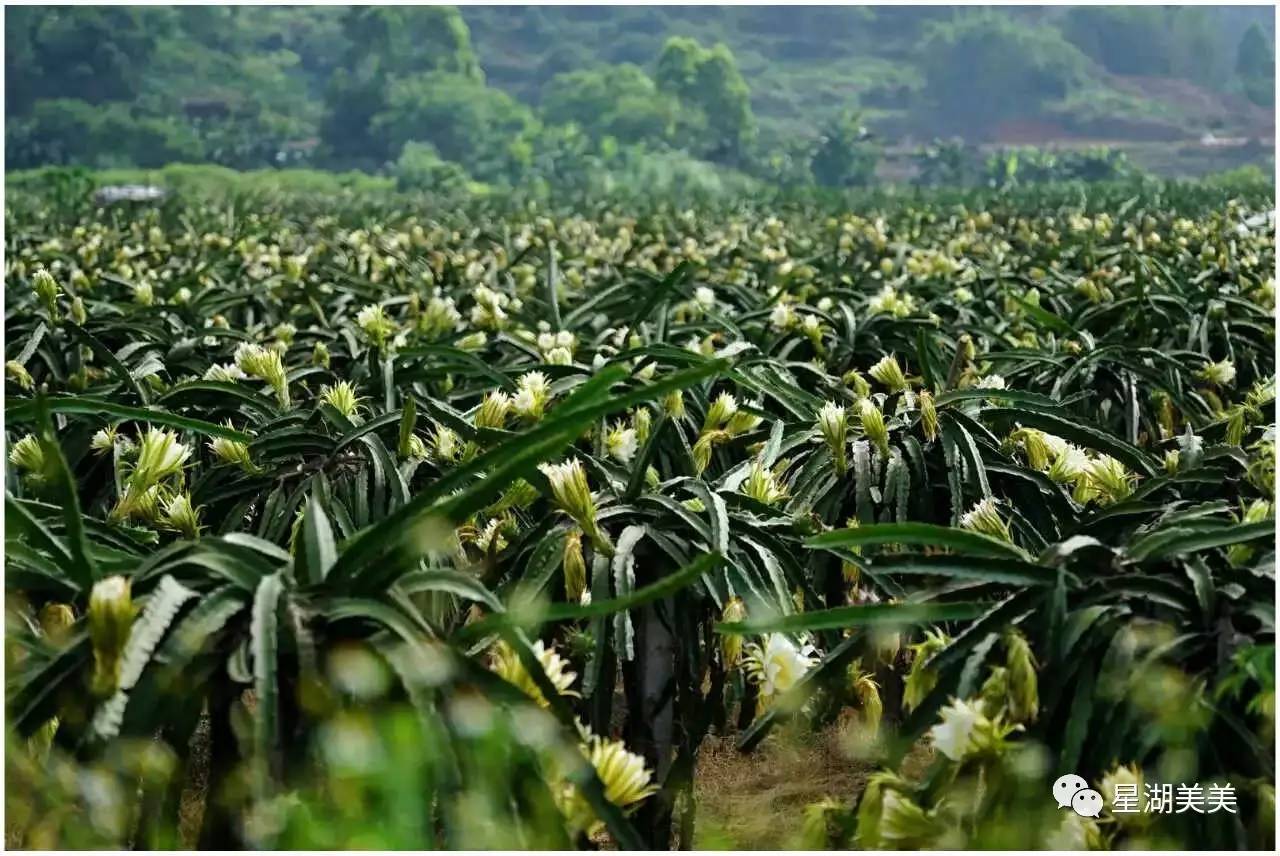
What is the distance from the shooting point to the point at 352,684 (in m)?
0.96

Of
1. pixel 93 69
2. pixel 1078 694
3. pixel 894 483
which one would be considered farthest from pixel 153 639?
pixel 93 69

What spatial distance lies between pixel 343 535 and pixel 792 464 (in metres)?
0.64

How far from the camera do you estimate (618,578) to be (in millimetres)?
1400

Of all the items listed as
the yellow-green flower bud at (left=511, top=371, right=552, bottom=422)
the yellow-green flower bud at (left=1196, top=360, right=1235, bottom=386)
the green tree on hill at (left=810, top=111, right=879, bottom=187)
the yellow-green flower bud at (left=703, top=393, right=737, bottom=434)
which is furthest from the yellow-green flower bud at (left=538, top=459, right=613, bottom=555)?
the green tree on hill at (left=810, top=111, right=879, bottom=187)

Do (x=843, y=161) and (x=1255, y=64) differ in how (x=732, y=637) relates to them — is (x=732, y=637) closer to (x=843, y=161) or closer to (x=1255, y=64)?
(x=843, y=161)

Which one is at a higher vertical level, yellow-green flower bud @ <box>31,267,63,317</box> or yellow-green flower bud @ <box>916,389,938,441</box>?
yellow-green flower bud @ <box>31,267,63,317</box>

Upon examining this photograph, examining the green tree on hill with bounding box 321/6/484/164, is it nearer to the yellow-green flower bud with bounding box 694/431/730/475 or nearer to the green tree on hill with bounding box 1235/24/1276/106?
the green tree on hill with bounding box 1235/24/1276/106

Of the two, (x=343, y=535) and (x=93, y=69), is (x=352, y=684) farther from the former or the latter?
(x=93, y=69)

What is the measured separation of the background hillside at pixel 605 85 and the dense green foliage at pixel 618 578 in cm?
2452

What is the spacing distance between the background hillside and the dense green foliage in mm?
24524

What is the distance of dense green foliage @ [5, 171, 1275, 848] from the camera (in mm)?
974

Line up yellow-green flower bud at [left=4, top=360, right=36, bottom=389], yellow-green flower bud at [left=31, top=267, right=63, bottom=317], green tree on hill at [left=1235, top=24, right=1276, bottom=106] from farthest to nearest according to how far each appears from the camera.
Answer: green tree on hill at [left=1235, top=24, right=1276, bottom=106], yellow-green flower bud at [left=31, top=267, right=63, bottom=317], yellow-green flower bud at [left=4, top=360, right=36, bottom=389]

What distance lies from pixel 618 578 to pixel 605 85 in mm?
40654

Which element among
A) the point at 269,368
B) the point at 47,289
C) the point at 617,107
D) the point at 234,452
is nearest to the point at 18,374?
the point at 47,289
